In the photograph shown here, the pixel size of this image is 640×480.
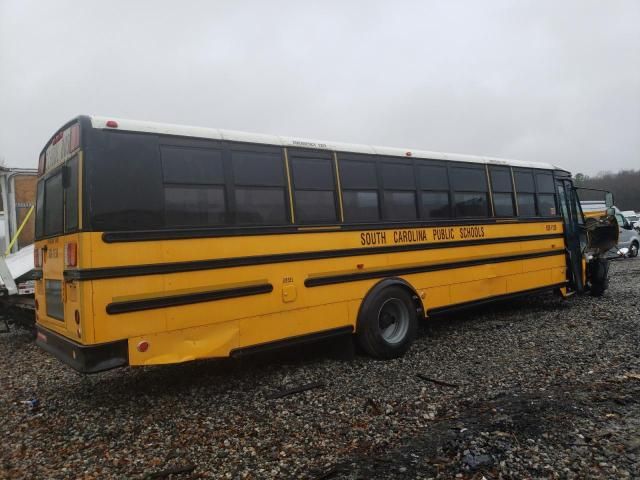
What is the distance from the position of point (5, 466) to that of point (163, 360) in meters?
1.41

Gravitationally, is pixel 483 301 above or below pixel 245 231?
below

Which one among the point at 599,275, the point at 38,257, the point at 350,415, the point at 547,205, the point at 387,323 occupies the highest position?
the point at 547,205

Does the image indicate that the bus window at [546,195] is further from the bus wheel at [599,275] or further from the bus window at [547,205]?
the bus wheel at [599,275]

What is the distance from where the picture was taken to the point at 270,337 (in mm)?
5215

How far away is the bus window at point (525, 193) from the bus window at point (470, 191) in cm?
101

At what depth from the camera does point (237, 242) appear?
5020 mm

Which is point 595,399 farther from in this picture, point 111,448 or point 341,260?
point 111,448

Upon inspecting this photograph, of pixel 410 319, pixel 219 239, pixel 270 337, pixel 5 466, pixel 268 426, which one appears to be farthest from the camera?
pixel 410 319

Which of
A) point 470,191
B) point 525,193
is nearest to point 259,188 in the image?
point 470,191

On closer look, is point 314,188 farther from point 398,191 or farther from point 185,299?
point 185,299

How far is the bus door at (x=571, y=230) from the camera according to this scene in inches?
372

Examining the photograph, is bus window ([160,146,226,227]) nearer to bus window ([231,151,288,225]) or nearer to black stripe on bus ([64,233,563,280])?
bus window ([231,151,288,225])

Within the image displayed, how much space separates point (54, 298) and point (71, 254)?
41.1 inches

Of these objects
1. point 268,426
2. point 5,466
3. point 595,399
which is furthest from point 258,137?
point 595,399
